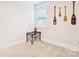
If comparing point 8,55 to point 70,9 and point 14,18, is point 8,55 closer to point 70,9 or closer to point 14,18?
point 14,18

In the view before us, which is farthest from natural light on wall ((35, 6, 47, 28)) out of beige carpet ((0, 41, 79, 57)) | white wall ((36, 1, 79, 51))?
beige carpet ((0, 41, 79, 57))

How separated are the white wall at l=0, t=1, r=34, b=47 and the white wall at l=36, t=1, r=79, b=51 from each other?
19 cm

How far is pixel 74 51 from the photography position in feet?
6.36

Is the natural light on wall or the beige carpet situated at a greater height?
the natural light on wall

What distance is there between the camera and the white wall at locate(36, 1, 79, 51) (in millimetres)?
1936

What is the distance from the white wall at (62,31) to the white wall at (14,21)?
0.64 feet

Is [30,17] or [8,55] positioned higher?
[30,17]

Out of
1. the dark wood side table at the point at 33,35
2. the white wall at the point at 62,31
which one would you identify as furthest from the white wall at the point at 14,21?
the white wall at the point at 62,31

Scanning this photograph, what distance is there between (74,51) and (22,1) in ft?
3.31

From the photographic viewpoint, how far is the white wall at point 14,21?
6.38 ft

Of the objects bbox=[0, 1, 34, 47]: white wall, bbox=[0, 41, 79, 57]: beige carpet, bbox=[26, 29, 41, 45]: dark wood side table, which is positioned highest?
bbox=[0, 1, 34, 47]: white wall

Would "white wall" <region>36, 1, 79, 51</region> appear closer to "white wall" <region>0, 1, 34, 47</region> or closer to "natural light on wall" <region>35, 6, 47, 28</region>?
"natural light on wall" <region>35, 6, 47, 28</region>

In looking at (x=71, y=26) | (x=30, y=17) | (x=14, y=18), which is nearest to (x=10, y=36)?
(x=14, y=18)

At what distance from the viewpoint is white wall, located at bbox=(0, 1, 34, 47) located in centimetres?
194
